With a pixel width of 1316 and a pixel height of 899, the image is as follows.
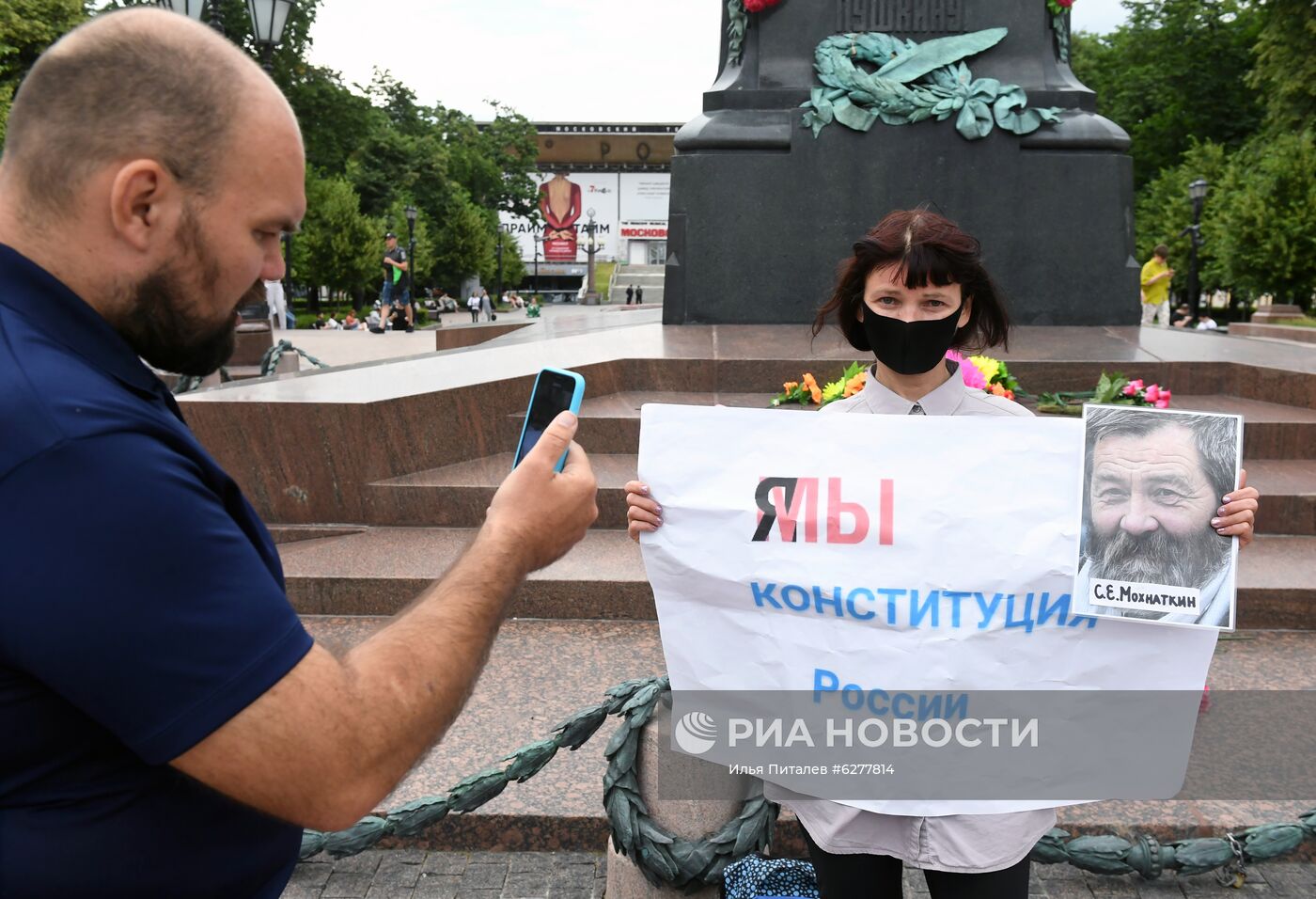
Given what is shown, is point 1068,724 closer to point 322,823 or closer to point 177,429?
point 322,823

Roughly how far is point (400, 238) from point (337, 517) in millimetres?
51181

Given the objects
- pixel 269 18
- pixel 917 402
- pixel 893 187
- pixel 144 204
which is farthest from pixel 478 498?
pixel 269 18

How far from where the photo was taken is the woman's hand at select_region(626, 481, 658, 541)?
2.55 m

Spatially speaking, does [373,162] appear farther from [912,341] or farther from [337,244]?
[912,341]

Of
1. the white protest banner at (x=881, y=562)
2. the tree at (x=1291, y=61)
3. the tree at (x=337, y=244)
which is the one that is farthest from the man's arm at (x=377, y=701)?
the tree at (x=337, y=244)

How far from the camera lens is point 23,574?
1.19 metres

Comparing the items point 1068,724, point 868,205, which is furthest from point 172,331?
point 868,205

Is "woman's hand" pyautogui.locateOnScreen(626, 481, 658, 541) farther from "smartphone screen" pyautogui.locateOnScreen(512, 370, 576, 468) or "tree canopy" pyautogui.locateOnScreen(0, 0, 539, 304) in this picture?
"tree canopy" pyautogui.locateOnScreen(0, 0, 539, 304)

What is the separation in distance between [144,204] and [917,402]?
6.01ft

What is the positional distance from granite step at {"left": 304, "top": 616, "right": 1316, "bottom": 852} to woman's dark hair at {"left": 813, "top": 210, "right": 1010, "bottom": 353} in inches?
64.2

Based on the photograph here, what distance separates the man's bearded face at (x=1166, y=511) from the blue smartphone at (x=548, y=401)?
3.81 ft

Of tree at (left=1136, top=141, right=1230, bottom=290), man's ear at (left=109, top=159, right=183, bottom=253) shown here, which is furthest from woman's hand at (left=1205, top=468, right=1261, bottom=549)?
tree at (left=1136, top=141, right=1230, bottom=290)

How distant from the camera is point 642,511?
256 cm

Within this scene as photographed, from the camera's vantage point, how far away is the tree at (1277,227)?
96.2ft
